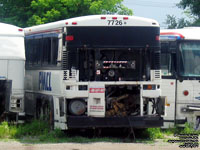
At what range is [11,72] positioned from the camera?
19641mm

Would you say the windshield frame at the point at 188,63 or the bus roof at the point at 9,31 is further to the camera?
the bus roof at the point at 9,31

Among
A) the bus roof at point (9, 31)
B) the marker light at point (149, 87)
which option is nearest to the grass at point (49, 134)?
the marker light at point (149, 87)

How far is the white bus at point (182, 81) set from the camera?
19.6 meters

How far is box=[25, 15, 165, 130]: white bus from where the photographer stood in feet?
54.3

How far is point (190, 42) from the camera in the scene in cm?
1980

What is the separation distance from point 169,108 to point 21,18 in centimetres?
2085

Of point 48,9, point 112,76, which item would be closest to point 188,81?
point 112,76

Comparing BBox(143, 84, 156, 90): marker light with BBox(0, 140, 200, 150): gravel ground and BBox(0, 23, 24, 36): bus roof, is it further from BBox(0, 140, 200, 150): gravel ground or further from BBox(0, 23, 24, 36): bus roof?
BBox(0, 23, 24, 36): bus roof

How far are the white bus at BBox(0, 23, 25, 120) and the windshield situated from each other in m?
5.16

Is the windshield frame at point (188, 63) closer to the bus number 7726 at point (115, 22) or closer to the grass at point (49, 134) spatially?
the grass at point (49, 134)

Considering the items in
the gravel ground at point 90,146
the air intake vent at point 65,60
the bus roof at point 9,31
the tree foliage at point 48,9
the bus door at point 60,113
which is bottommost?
the gravel ground at point 90,146

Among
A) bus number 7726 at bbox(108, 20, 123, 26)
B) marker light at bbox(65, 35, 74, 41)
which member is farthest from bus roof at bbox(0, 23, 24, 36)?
bus number 7726 at bbox(108, 20, 123, 26)

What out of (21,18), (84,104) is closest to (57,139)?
(84,104)

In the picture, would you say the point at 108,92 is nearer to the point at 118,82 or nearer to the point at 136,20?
the point at 118,82
